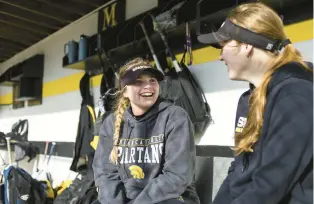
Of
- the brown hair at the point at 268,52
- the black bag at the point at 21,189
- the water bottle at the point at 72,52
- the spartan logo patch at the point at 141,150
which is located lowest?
the black bag at the point at 21,189

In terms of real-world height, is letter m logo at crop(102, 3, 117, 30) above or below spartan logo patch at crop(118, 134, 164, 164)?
above

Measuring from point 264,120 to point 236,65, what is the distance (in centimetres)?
22

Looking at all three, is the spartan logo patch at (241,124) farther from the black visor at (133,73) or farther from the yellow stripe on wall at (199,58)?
the yellow stripe on wall at (199,58)

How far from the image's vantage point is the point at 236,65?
1148 mm

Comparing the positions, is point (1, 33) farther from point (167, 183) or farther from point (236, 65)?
point (236, 65)

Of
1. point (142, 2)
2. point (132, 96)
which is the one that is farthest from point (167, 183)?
point (142, 2)

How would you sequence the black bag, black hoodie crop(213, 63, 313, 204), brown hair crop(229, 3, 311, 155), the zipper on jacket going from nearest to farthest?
black hoodie crop(213, 63, 313, 204) → brown hair crop(229, 3, 311, 155) → the zipper on jacket → the black bag

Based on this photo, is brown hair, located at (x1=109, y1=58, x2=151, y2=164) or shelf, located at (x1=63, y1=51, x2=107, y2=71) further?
shelf, located at (x1=63, y1=51, x2=107, y2=71)

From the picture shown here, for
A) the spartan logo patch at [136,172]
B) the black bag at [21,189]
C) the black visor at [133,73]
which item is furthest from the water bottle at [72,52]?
the spartan logo patch at [136,172]

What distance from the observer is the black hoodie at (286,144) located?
922 mm

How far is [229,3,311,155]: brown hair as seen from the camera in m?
1.05

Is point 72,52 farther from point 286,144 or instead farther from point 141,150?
point 286,144

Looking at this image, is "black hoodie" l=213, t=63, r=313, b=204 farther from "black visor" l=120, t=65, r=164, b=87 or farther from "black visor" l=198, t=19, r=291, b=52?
"black visor" l=120, t=65, r=164, b=87

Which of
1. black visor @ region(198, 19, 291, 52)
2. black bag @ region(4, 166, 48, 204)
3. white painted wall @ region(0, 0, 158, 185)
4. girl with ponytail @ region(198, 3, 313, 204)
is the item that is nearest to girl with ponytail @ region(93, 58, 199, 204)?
girl with ponytail @ region(198, 3, 313, 204)
